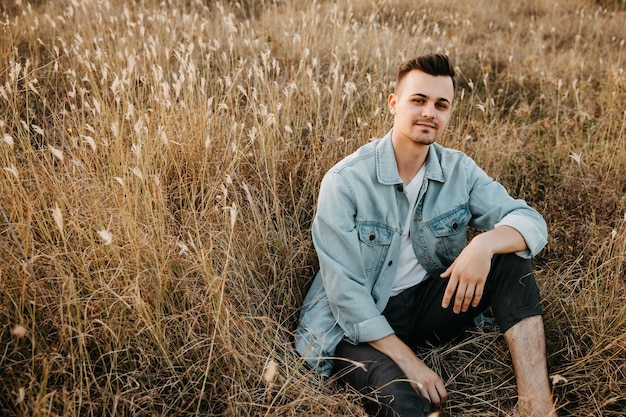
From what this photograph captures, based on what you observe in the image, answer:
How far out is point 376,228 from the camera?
2422 millimetres

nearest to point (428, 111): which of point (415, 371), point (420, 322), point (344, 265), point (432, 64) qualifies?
point (432, 64)

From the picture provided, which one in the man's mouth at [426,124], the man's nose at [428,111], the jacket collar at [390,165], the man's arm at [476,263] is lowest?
the man's arm at [476,263]

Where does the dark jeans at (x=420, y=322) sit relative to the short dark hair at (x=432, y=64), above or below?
below

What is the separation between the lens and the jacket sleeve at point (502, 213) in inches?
90.8

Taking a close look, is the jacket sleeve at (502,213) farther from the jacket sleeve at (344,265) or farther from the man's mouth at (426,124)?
the jacket sleeve at (344,265)

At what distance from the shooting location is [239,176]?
3.04 metres

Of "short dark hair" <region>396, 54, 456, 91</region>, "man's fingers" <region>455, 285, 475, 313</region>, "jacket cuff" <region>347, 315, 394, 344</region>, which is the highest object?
"short dark hair" <region>396, 54, 456, 91</region>

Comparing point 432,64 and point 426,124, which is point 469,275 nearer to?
point 426,124

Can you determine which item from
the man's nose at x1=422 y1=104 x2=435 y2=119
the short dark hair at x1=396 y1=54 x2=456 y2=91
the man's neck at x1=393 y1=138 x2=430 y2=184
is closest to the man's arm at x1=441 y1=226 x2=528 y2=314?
the man's neck at x1=393 y1=138 x2=430 y2=184

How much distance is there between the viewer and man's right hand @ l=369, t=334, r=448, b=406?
2072mm

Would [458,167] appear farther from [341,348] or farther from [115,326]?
[115,326]

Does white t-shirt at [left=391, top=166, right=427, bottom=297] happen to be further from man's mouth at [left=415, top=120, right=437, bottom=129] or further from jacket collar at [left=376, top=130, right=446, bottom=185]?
man's mouth at [left=415, top=120, right=437, bottom=129]

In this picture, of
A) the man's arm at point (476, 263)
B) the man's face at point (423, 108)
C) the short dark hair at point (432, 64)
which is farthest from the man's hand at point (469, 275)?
the short dark hair at point (432, 64)

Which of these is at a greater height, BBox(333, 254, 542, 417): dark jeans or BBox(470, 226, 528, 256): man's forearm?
BBox(470, 226, 528, 256): man's forearm
